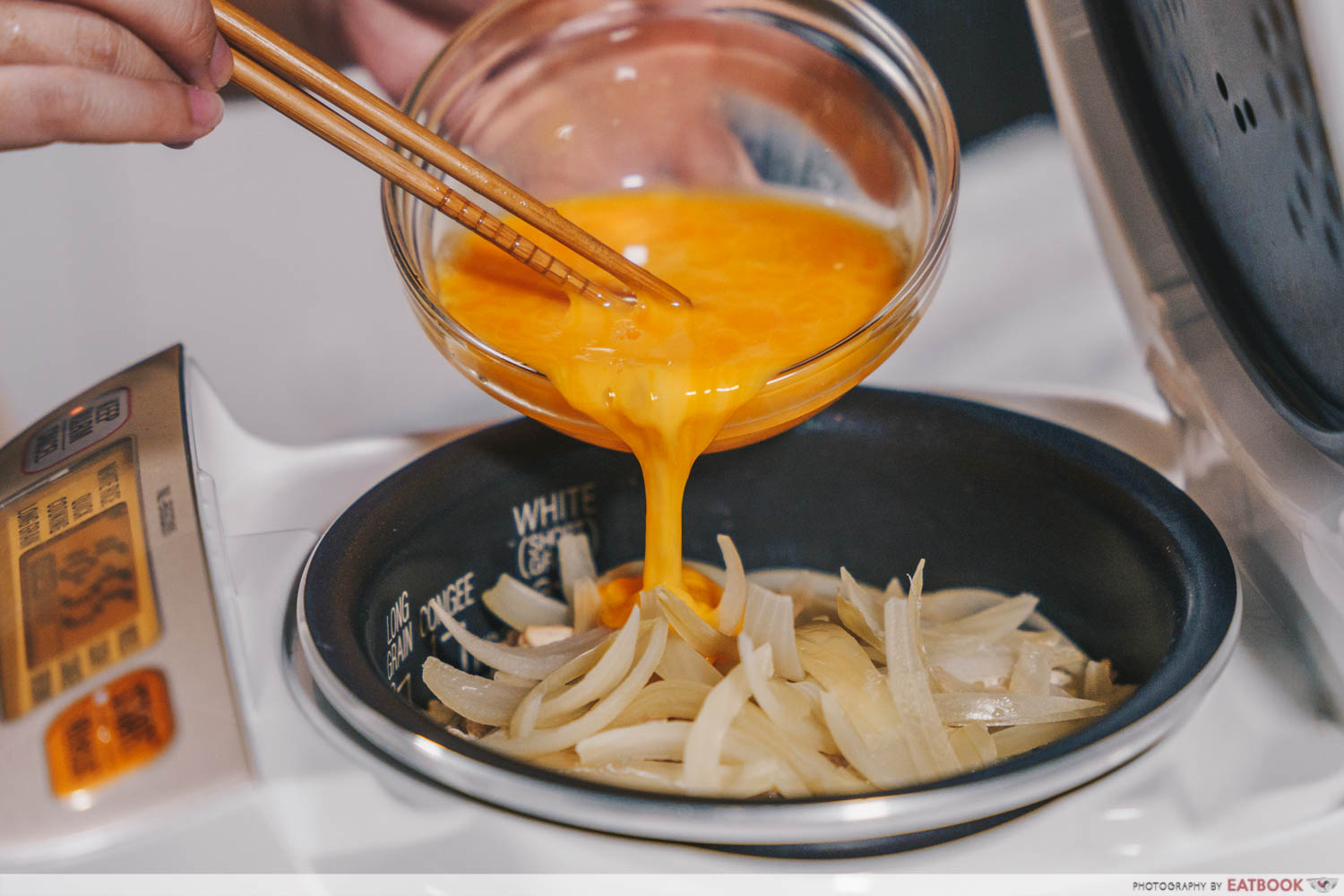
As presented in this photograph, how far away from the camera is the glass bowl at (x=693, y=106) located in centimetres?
82

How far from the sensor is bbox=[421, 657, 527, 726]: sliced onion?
0.70 meters

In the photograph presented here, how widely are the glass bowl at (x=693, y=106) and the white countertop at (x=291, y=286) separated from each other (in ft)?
1.35

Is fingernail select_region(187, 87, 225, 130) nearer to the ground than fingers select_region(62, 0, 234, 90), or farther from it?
nearer to the ground

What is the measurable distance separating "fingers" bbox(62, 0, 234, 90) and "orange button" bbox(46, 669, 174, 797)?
0.99ft

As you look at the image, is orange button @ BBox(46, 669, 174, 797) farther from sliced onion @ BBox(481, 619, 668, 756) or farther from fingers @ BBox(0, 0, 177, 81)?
fingers @ BBox(0, 0, 177, 81)

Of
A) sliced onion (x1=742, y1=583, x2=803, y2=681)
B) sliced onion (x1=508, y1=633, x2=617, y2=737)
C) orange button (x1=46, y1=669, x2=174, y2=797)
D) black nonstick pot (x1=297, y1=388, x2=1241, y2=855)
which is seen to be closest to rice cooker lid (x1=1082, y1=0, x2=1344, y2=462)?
black nonstick pot (x1=297, y1=388, x2=1241, y2=855)

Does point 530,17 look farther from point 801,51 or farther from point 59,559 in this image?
point 59,559

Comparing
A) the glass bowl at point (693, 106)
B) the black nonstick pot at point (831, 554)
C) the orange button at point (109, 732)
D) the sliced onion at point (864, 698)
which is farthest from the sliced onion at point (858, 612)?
the orange button at point (109, 732)

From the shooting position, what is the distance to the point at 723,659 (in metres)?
0.71

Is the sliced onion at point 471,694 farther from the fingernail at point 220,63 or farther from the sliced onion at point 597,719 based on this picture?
the fingernail at point 220,63

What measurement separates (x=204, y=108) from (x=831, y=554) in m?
0.54

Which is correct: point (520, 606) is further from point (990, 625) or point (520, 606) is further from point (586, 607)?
point (990, 625)

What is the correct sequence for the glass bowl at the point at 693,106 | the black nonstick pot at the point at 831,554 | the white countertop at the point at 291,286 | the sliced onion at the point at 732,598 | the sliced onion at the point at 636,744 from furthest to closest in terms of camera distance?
the white countertop at the point at 291,286 < the glass bowl at the point at 693,106 < the sliced onion at the point at 732,598 < the sliced onion at the point at 636,744 < the black nonstick pot at the point at 831,554

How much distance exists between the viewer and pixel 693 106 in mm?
964
